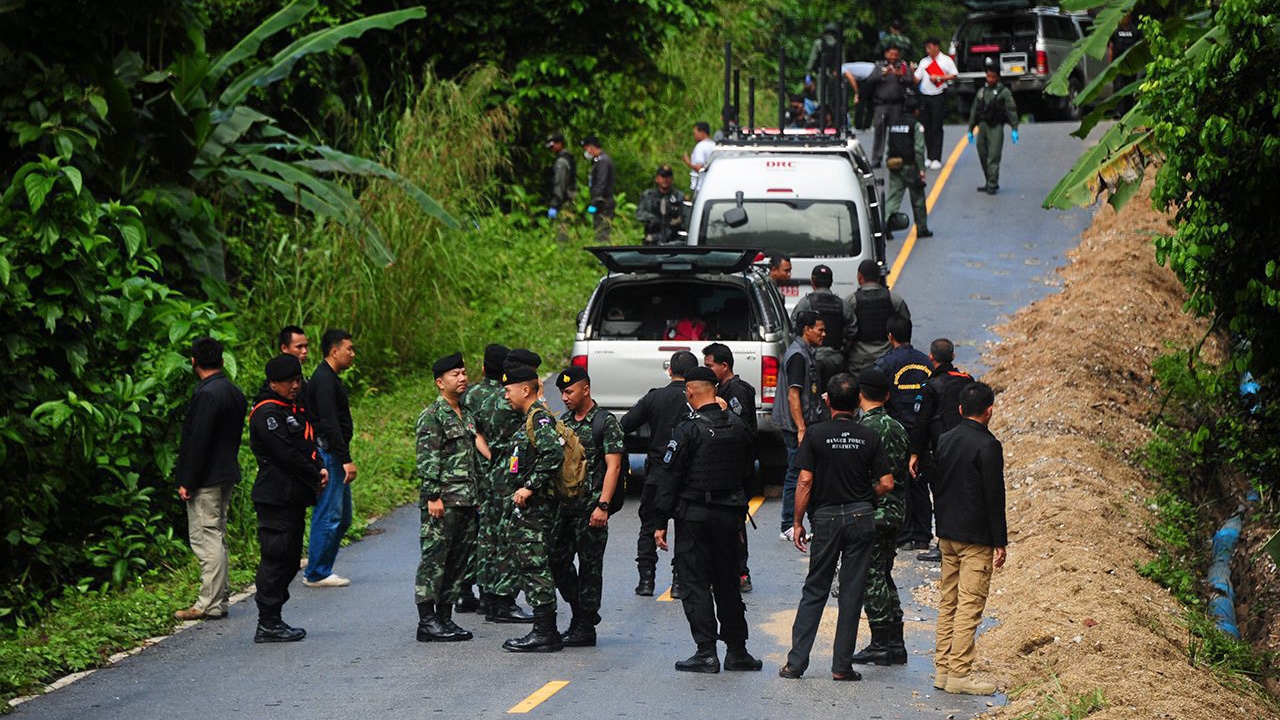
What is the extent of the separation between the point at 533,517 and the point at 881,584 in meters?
2.15

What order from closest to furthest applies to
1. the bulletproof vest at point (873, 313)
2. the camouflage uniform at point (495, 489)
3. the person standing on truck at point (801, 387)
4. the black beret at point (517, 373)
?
the black beret at point (517, 373)
the camouflage uniform at point (495, 489)
the person standing on truck at point (801, 387)
the bulletproof vest at point (873, 313)

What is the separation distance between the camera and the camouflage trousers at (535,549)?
1051cm

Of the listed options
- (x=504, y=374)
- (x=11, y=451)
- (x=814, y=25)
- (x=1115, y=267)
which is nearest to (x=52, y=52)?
(x=11, y=451)

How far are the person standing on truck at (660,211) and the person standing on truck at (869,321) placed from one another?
25.3 ft

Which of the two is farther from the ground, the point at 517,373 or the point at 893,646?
the point at 517,373

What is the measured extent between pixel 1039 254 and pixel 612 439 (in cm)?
1658

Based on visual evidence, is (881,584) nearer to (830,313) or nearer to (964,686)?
(964,686)

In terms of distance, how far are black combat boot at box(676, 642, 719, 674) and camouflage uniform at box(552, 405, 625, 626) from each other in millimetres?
868

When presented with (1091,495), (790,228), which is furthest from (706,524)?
(790,228)

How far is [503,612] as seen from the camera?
37.9 ft

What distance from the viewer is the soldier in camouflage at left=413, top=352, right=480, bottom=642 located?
10.9m

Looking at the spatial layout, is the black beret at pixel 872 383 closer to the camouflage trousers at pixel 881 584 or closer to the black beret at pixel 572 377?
the camouflage trousers at pixel 881 584

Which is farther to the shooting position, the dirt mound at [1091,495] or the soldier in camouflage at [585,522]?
the soldier in camouflage at [585,522]

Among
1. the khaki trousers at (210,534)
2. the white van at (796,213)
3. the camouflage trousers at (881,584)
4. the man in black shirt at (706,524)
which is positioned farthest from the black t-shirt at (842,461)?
the white van at (796,213)
